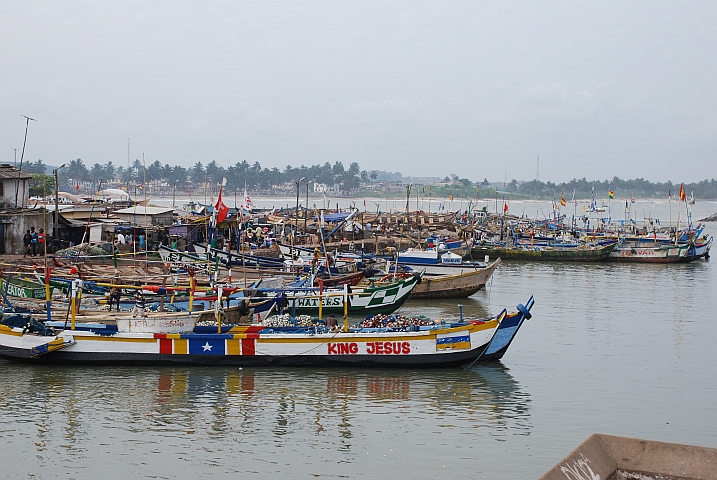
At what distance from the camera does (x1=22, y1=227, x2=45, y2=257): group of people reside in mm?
29719

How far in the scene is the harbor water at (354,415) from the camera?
12.2 metres

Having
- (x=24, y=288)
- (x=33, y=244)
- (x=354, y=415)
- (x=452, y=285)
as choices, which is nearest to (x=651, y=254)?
(x=452, y=285)

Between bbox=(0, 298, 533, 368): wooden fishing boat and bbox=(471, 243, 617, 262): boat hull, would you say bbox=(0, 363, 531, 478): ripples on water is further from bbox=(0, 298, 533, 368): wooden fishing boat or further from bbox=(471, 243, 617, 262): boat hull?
bbox=(471, 243, 617, 262): boat hull

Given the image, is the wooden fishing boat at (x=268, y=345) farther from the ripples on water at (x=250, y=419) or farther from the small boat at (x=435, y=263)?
the small boat at (x=435, y=263)

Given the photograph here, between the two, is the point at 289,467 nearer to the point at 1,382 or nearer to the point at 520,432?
the point at 520,432

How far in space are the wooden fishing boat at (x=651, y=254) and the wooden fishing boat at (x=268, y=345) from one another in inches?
1249

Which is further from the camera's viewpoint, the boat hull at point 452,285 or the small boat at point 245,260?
the small boat at point 245,260

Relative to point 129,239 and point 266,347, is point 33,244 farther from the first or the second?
point 266,347

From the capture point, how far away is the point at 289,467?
471 inches

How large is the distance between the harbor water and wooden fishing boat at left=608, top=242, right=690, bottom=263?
2548 centimetres

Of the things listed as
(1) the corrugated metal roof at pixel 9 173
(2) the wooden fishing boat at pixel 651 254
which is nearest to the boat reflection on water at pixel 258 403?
(1) the corrugated metal roof at pixel 9 173

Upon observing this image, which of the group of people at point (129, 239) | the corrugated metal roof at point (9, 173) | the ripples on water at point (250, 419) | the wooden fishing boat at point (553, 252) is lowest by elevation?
the ripples on water at point (250, 419)

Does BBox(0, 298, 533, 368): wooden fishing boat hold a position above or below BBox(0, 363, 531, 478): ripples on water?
above

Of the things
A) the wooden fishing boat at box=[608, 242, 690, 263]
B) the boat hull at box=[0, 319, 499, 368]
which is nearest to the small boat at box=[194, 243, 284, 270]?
the boat hull at box=[0, 319, 499, 368]
